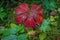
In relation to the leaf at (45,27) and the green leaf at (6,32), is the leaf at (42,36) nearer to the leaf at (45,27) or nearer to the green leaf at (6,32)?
the leaf at (45,27)

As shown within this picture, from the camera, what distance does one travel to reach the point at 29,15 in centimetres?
216

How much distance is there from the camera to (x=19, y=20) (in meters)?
2.14

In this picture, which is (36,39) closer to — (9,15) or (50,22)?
(50,22)

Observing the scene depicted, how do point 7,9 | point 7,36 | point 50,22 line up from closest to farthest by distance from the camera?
1. point 7,36
2. point 50,22
3. point 7,9

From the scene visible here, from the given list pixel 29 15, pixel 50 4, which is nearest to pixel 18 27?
pixel 29 15

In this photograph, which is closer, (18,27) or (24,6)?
(18,27)

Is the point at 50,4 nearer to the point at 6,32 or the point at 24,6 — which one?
the point at 24,6

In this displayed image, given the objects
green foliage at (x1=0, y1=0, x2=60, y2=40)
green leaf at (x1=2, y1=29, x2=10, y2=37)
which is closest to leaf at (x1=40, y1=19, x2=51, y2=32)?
green foliage at (x1=0, y1=0, x2=60, y2=40)

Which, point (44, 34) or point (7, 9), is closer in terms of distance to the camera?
point (44, 34)

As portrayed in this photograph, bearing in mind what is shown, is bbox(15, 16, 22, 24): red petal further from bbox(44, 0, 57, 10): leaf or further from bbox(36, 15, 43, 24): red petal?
bbox(44, 0, 57, 10): leaf

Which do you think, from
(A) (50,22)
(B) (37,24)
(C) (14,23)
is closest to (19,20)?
(C) (14,23)

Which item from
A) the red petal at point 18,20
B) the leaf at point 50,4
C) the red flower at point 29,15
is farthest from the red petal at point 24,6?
the leaf at point 50,4

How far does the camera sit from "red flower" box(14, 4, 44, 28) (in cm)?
212

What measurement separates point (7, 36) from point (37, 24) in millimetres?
355
